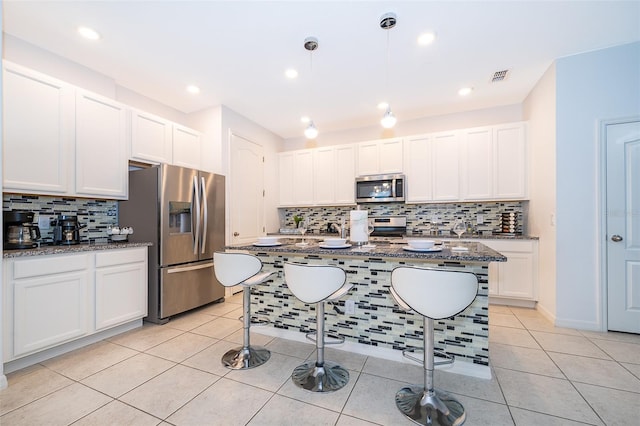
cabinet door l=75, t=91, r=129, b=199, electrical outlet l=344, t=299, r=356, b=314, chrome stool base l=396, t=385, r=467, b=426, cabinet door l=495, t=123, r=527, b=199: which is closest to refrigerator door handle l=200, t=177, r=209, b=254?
cabinet door l=75, t=91, r=129, b=199

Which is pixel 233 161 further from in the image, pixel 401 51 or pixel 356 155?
pixel 401 51

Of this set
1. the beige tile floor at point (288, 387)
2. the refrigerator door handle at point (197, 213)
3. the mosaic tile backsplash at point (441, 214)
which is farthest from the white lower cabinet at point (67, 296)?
the mosaic tile backsplash at point (441, 214)

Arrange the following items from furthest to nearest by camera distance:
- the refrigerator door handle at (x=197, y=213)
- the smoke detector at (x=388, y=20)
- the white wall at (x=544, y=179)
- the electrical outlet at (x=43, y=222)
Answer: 1. the refrigerator door handle at (x=197, y=213)
2. the white wall at (x=544, y=179)
3. the electrical outlet at (x=43, y=222)
4. the smoke detector at (x=388, y=20)

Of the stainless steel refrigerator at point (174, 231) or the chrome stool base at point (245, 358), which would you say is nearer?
the chrome stool base at point (245, 358)

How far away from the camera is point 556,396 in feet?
5.69

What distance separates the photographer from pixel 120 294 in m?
2.67

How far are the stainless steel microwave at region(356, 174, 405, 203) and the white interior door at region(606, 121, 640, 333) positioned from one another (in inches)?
87.6

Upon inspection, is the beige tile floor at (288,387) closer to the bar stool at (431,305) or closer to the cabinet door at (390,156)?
the bar stool at (431,305)

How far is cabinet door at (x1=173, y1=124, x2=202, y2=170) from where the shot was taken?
141 inches

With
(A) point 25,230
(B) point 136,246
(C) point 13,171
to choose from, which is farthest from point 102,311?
(C) point 13,171

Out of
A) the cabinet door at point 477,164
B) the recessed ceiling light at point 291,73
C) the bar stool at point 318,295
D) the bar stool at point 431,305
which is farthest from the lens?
the cabinet door at point 477,164

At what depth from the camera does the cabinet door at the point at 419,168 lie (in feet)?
13.4

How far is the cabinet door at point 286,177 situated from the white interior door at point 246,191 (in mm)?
489

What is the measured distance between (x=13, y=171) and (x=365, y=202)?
13.2 ft
